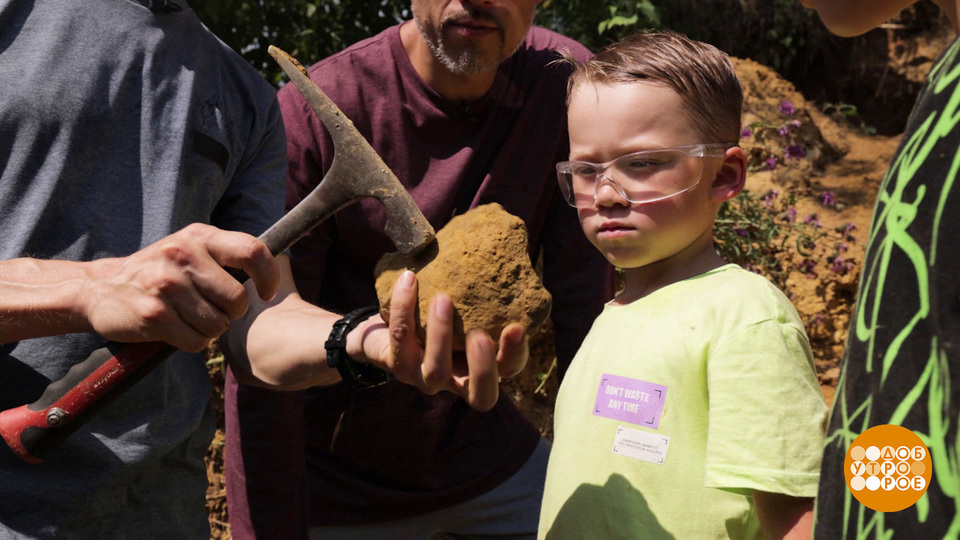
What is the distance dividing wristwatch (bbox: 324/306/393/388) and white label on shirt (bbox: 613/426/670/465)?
1.99 feet

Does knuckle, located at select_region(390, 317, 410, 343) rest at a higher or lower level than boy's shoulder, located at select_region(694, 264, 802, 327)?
lower

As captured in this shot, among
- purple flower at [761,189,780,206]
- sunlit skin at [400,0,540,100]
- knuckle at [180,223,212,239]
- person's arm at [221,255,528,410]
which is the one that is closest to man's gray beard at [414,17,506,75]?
sunlit skin at [400,0,540,100]

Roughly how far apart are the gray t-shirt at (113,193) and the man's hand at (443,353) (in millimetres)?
546

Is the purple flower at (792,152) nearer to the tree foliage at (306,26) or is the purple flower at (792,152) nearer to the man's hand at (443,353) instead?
the tree foliage at (306,26)

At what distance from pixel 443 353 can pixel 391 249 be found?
84 cm

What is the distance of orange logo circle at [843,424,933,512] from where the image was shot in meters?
0.84

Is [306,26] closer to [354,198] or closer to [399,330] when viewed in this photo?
[354,198]

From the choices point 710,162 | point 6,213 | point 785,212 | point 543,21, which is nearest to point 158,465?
point 6,213

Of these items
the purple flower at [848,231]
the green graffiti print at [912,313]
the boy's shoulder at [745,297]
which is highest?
the green graffiti print at [912,313]

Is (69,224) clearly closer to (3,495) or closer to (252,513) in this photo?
(3,495)

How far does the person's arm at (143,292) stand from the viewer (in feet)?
5.49

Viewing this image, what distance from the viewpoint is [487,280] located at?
176 cm

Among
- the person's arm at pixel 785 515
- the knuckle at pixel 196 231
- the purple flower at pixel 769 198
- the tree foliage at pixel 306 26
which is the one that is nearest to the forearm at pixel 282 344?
the knuckle at pixel 196 231

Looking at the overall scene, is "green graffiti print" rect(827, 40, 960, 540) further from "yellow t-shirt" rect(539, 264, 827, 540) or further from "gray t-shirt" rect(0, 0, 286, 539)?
"gray t-shirt" rect(0, 0, 286, 539)
